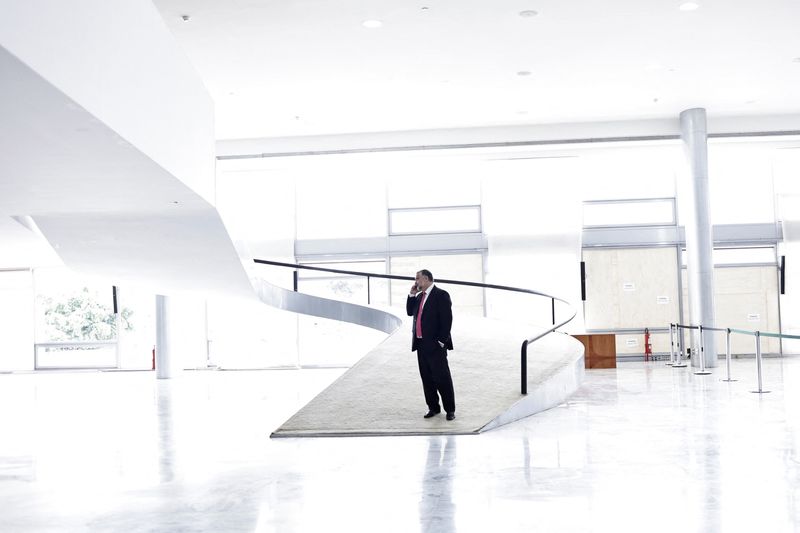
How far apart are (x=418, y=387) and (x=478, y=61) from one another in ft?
20.8

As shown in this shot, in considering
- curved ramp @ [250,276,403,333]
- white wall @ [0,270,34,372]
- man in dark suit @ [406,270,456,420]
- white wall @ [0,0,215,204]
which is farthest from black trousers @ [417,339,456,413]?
white wall @ [0,270,34,372]

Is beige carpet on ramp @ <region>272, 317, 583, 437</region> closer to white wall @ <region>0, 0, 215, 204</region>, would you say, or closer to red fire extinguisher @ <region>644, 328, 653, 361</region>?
white wall @ <region>0, 0, 215, 204</region>

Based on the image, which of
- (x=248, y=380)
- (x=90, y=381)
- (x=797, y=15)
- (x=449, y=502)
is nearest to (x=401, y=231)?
(x=248, y=380)

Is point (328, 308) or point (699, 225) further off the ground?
point (699, 225)

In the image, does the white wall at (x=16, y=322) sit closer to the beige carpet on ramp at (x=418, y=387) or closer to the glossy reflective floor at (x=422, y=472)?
the glossy reflective floor at (x=422, y=472)

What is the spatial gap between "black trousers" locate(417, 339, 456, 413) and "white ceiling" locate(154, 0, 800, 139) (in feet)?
16.7

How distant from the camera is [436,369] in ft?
27.5

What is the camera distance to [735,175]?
67.2ft

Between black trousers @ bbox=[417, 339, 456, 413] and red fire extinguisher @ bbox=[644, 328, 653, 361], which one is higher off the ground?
black trousers @ bbox=[417, 339, 456, 413]

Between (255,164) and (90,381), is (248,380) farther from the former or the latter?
(255,164)

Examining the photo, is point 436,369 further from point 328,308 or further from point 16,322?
point 16,322

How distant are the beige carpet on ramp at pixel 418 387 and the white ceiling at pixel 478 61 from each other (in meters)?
4.61

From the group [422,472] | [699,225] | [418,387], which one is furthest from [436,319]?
[699,225]

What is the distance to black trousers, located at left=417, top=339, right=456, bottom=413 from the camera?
836 cm
